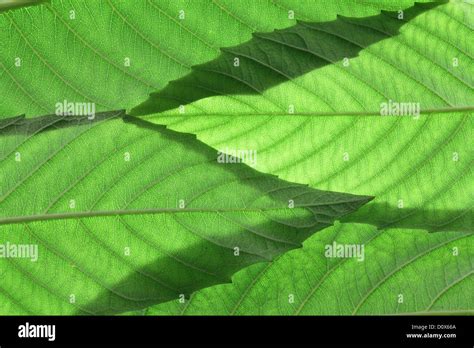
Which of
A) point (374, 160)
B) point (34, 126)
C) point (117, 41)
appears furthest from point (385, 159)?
point (34, 126)

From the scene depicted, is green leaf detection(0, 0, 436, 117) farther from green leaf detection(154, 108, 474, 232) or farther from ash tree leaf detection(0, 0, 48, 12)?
green leaf detection(154, 108, 474, 232)

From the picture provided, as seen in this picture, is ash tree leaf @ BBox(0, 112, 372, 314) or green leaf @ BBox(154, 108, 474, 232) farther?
green leaf @ BBox(154, 108, 474, 232)

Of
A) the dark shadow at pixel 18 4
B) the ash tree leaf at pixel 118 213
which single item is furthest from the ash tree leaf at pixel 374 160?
the dark shadow at pixel 18 4

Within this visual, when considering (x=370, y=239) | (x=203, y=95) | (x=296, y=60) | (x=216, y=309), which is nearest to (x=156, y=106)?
(x=203, y=95)

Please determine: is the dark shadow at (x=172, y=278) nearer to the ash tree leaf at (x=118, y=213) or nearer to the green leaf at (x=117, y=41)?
the ash tree leaf at (x=118, y=213)

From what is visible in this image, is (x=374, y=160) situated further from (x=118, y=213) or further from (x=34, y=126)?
(x=34, y=126)

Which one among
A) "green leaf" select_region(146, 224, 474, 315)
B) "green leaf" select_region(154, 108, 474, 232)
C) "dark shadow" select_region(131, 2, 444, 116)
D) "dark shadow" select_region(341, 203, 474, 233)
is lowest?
"green leaf" select_region(146, 224, 474, 315)

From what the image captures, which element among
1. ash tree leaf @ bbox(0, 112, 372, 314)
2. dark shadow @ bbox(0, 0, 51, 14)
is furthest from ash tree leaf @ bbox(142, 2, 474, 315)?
dark shadow @ bbox(0, 0, 51, 14)
